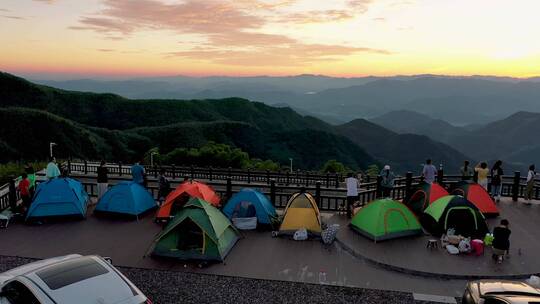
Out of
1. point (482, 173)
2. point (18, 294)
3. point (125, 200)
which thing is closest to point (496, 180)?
point (482, 173)

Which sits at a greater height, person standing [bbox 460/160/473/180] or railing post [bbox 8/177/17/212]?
person standing [bbox 460/160/473/180]

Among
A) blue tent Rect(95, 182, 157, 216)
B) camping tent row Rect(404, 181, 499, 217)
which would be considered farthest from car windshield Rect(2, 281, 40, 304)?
camping tent row Rect(404, 181, 499, 217)

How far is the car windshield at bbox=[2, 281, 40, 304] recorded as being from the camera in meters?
7.34

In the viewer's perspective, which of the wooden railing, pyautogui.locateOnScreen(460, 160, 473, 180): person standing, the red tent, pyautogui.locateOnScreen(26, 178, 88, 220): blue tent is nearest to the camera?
pyautogui.locateOnScreen(26, 178, 88, 220): blue tent

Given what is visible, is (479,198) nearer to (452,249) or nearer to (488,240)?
(488,240)

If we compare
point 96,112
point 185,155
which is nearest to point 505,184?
point 185,155

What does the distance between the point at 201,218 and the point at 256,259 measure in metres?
2.03

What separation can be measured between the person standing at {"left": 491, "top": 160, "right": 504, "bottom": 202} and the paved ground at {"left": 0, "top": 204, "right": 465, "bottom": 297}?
27.0 ft

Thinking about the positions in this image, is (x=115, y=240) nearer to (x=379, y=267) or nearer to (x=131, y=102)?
(x=379, y=267)

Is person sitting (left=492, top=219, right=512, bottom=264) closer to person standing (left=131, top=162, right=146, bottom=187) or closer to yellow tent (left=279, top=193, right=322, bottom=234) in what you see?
yellow tent (left=279, top=193, right=322, bottom=234)

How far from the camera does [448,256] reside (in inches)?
481

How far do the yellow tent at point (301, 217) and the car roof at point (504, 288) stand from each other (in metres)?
5.75

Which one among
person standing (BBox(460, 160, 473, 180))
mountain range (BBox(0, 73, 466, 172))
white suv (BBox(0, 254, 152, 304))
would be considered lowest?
mountain range (BBox(0, 73, 466, 172))

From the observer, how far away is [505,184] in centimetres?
1839
